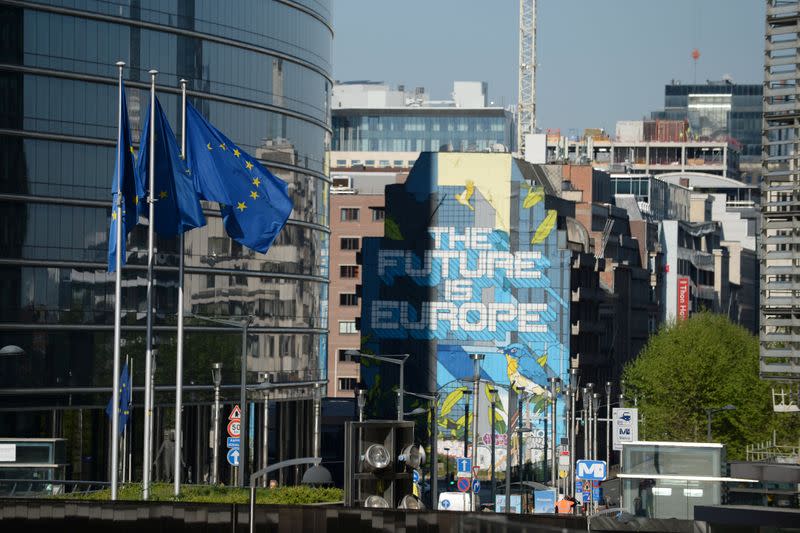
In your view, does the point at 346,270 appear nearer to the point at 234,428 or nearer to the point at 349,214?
the point at 349,214

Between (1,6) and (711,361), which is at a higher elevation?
(1,6)

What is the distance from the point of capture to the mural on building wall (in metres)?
153

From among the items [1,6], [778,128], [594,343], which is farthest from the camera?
[594,343]

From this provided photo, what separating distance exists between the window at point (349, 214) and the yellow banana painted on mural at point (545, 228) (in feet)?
133

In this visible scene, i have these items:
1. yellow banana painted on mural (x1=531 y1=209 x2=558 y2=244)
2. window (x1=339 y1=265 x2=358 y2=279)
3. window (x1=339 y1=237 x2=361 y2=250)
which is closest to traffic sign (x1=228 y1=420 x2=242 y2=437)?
yellow banana painted on mural (x1=531 y1=209 x2=558 y2=244)

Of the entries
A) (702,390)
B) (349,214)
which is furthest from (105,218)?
(349,214)

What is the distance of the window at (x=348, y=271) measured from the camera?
191 m

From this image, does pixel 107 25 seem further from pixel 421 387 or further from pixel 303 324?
pixel 421 387

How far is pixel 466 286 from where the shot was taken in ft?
507

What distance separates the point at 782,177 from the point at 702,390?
78923 mm

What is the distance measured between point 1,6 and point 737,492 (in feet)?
192

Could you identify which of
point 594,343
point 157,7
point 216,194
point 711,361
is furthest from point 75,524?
point 594,343

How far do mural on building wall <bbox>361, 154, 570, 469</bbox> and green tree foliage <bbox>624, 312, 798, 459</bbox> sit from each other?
1525cm

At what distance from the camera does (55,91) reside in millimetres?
90750
